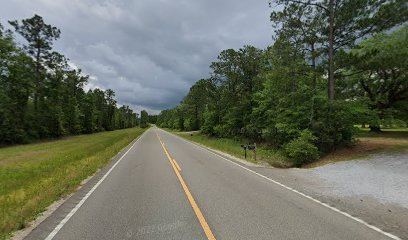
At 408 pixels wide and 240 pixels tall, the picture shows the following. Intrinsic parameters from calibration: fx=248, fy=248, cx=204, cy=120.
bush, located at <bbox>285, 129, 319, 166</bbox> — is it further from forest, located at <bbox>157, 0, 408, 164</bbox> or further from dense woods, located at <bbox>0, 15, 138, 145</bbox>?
dense woods, located at <bbox>0, 15, 138, 145</bbox>

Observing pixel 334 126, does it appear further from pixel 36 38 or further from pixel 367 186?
pixel 36 38

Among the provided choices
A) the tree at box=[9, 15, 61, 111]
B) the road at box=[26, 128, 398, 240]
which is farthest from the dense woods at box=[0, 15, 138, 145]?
the road at box=[26, 128, 398, 240]

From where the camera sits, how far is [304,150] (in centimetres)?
1470

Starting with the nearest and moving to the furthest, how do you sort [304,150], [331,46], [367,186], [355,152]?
[367,186]
[304,150]
[355,152]
[331,46]

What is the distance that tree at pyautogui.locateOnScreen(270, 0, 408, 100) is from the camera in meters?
14.5

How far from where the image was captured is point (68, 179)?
31.9 feet

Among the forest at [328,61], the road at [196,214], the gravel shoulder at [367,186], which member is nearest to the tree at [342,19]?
the forest at [328,61]

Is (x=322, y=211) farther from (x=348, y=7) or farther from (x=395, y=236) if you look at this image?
(x=348, y=7)

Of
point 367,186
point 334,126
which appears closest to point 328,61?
point 334,126

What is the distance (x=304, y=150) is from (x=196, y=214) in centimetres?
1093

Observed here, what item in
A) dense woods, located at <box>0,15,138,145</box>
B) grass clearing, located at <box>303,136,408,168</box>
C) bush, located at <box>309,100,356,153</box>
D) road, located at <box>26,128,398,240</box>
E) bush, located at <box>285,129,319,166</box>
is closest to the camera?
road, located at <box>26,128,398,240</box>

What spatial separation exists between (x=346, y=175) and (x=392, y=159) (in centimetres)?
340

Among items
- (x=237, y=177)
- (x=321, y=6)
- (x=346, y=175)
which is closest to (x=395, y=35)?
(x=321, y=6)

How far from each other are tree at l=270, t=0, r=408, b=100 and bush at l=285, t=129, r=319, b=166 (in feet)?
10.5
